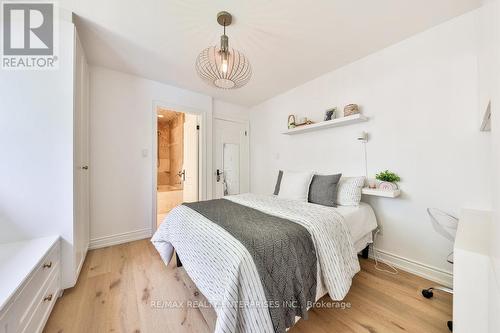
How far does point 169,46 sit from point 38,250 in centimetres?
220

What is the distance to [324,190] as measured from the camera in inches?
86.6

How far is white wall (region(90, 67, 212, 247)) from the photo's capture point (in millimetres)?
2521

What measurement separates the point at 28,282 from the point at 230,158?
10.2 feet

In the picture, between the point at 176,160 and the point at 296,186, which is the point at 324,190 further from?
the point at 176,160

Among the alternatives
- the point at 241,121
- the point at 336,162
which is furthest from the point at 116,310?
the point at 241,121

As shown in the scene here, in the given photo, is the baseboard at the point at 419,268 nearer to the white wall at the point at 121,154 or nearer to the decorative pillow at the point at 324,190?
the decorative pillow at the point at 324,190

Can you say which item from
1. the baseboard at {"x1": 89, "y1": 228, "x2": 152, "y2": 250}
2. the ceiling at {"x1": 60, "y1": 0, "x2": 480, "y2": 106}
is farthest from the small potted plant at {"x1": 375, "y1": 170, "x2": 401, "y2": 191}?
the baseboard at {"x1": 89, "y1": 228, "x2": 152, "y2": 250}

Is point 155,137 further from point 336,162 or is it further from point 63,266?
point 336,162

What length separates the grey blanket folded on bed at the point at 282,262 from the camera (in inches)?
40.9

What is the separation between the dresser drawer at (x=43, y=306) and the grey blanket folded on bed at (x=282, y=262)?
1.20 metres

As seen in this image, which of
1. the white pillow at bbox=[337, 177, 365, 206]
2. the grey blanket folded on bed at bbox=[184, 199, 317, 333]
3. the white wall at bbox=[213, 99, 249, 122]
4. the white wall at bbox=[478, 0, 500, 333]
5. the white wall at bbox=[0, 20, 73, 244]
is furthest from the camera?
the white wall at bbox=[213, 99, 249, 122]

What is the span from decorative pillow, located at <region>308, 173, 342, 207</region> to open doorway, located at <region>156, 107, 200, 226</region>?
209 centimetres

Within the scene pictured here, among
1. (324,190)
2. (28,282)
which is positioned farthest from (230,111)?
(28,282)

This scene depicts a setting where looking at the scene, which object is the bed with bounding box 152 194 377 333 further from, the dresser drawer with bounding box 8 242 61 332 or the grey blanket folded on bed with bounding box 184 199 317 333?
the dresser drawer with bounding box 8 242 61 332
